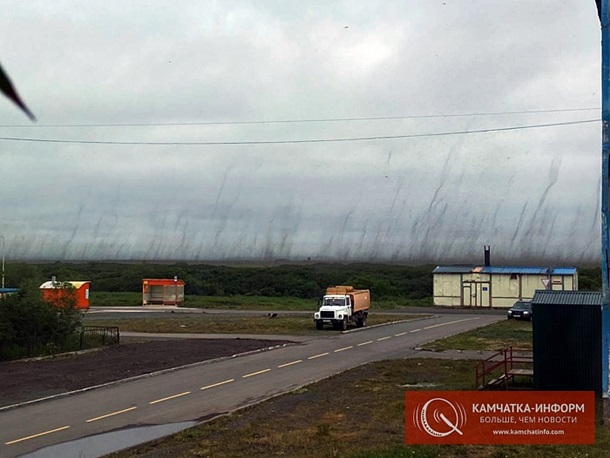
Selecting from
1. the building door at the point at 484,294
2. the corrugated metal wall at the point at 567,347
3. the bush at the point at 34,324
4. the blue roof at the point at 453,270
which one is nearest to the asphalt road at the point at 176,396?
the corrugated metal wall at the point at 567,347

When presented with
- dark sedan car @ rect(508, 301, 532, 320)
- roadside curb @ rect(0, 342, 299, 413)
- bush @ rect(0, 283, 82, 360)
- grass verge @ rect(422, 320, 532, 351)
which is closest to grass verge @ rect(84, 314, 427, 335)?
dark sedan car @ rect(508, 301, 532, 320)

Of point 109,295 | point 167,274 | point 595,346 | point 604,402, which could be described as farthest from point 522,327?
point 167,274

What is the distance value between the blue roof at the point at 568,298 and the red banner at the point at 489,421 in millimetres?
6069

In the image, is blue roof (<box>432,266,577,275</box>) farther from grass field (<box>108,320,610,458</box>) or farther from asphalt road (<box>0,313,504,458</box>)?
grass field (<box>108,320,610,458</box>)

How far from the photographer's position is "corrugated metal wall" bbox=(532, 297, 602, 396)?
18672 millimetres

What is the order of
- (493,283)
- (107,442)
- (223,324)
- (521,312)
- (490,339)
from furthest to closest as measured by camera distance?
1. (493,283)
2. (521,312)
3. (223,324)
4. (490,339)
5. (107,442)

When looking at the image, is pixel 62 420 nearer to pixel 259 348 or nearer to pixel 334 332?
pixel 259 348

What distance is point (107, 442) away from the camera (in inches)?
576

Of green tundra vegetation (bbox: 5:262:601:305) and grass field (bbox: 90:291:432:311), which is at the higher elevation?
green tundra vegetation (bbox: 5:262:601:305)

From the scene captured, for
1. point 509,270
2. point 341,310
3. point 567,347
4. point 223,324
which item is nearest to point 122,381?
point 567,347

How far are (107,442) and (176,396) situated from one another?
5911 millimetres

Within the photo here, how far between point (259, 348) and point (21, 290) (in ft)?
Answer: 37.3

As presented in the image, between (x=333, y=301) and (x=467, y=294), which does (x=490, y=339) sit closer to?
(x=333, y=301)

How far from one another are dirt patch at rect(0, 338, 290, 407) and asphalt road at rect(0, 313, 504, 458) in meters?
1.19
